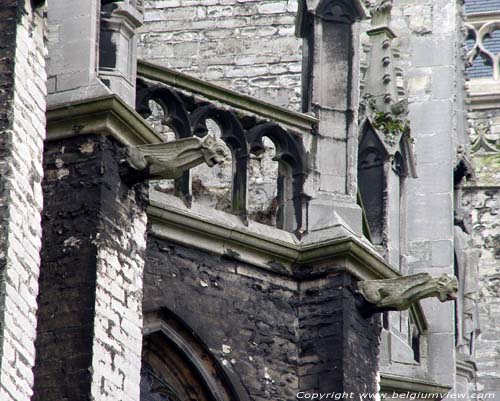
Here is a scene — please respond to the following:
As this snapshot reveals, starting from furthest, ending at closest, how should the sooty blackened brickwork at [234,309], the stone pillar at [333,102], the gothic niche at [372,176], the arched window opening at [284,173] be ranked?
the gothic niche at [372,176] < the stone pillar at [333,102] < the arched window opening at [284,173] < the sooty blackened brickwork at [234,309]

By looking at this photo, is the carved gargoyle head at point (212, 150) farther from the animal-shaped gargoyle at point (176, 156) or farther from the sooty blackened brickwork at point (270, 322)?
the sooty blackened brickwork at point (270, 322)

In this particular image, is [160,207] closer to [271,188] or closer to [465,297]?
[271,188]

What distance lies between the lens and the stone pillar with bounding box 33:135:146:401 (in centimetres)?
1709

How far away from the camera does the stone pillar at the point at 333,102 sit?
67.6 feet

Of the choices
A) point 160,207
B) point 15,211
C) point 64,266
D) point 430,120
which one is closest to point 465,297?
point 430,120

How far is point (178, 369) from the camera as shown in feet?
63.9

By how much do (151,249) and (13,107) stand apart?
3.21m

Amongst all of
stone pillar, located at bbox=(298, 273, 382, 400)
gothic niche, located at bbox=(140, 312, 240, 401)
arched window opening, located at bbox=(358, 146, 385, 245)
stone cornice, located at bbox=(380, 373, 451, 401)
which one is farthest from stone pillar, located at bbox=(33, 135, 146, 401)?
Answer: arched window opening, located at bbox=(358, 146, 385, 245)

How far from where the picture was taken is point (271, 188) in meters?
22.3

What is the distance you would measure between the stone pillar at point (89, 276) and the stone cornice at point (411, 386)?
435 cm

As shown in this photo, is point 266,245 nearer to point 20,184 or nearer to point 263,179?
point 263,179

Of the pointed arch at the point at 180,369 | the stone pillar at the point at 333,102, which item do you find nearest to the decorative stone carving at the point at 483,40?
the stone pillar at the point at 333,102

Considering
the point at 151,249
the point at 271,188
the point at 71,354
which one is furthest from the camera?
the point at 271,188

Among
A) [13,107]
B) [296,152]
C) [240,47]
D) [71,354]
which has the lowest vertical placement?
[71,354]
